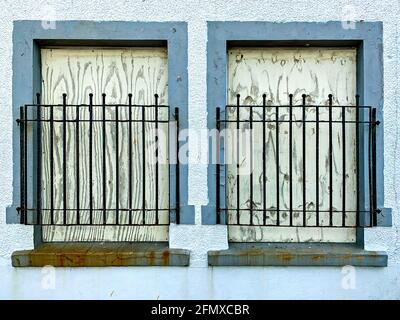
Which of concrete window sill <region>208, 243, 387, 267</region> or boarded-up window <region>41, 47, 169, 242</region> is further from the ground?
boarded-up window <region>41, 47, 169, 242</region>

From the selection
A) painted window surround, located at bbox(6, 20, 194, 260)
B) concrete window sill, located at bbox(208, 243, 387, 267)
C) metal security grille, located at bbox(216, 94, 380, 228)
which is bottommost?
concrete window sill, located at bbox(208, 243, 387, 267)

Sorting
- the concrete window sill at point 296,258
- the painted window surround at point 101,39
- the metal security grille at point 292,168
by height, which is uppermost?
the painted window surround at point 101,39

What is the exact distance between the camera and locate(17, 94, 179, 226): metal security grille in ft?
13.4

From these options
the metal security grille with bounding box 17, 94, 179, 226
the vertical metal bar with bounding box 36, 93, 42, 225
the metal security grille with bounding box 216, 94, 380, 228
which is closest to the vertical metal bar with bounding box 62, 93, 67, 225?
the metal security grille with bounding box 17, 94, 179, 226

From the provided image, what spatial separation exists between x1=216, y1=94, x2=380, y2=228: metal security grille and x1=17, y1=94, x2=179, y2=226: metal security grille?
0.58 meters

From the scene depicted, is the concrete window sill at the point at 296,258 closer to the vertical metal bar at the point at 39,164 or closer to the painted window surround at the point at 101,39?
the painted window surround at the point at 101,39

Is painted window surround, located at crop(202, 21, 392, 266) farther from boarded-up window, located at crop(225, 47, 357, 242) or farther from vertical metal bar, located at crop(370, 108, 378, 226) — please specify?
boarded-up window, located at crop(225, 47, 357, 242)

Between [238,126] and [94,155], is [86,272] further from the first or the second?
[238,126]

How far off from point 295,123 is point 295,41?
2.21 feet

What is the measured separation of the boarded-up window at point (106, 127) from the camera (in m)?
4.16

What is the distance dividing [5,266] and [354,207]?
9.58 feet

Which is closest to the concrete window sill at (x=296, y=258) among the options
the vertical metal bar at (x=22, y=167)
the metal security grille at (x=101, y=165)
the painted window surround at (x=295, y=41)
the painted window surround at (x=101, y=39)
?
the painted window surround at (x=295, y=41)

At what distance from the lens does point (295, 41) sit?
4027mm

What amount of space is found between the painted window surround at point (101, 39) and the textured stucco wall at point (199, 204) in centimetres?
5
